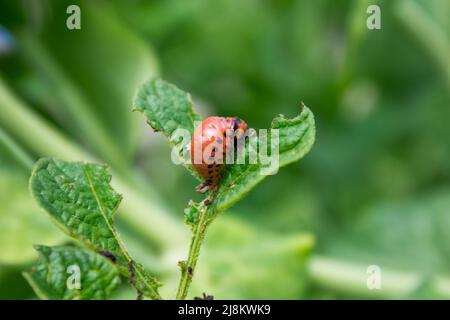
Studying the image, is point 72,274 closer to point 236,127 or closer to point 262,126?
point 236,127

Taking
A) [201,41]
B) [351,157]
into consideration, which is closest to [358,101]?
[351,157]

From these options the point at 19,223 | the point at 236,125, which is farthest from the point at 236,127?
the point at 19,223

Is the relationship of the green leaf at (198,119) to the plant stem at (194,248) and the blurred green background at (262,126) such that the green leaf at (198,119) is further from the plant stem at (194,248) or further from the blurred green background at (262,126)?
the blurred green background at (262,126)

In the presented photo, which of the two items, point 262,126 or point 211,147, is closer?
point 211,147

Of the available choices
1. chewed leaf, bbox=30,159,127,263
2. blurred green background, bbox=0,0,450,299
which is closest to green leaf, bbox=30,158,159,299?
chewed leaf, bbox=30,159,127,263

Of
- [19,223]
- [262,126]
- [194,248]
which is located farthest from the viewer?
[262,126]

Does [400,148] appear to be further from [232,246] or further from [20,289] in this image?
[20,289]

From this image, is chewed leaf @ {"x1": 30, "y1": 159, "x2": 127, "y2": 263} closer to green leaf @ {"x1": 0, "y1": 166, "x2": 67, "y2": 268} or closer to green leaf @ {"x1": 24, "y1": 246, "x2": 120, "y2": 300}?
green leaf @ {"x1": 24, "y1": 246, "x2": 120, "y2": 300}

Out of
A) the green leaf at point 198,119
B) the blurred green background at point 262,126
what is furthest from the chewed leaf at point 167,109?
the blurred green background at point 262,126
